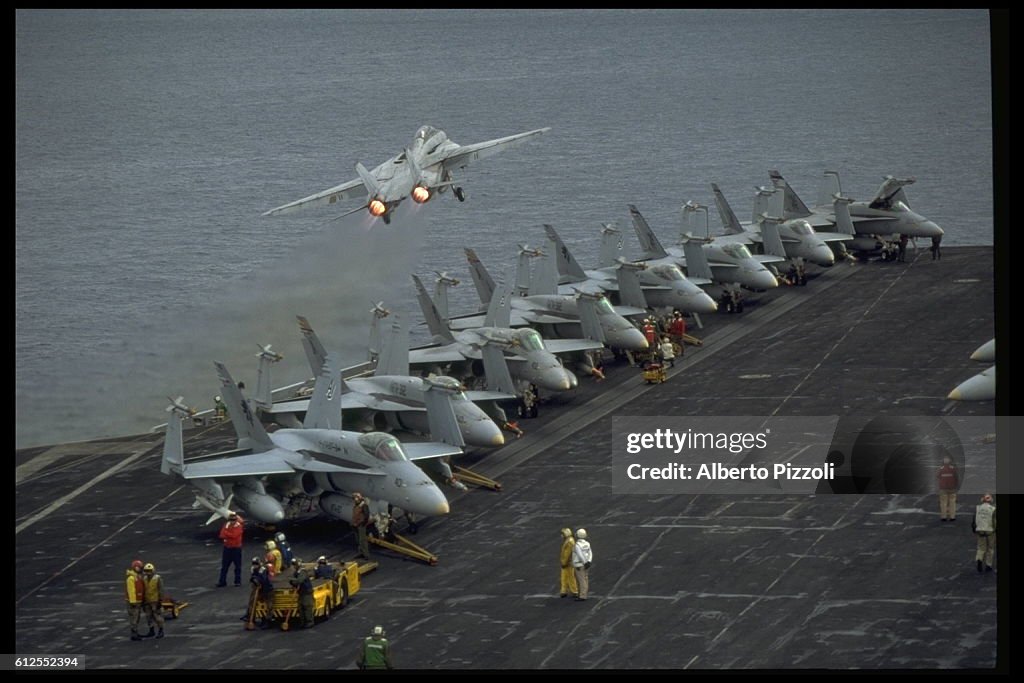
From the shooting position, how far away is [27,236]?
112938 mm

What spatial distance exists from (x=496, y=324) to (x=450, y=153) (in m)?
7.76

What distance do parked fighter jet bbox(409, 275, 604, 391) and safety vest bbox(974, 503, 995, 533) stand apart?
66.2 ft

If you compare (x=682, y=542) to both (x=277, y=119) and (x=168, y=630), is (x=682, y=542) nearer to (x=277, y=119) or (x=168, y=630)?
(x=168, y=630)

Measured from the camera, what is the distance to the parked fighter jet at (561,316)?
65.8 m

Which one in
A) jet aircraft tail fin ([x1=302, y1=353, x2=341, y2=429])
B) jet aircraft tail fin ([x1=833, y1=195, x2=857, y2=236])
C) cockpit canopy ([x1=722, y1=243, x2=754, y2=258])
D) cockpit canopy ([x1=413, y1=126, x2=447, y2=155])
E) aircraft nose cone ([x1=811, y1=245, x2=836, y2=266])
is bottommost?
jet aircraft tail fin ([x1=302, y1=353, x2=341, y2=429])

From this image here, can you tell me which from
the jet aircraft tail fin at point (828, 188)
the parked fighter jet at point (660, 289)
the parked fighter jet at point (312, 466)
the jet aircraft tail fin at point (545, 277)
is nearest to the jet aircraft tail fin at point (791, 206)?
the jet aircraft tail fin at point (828, 188)

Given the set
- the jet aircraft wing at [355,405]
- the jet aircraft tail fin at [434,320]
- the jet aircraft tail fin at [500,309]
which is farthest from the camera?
the jet aircraft tail fin at [434,320]

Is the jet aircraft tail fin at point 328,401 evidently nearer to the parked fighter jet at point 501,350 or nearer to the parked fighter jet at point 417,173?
the parked fighter jet at point 417,173

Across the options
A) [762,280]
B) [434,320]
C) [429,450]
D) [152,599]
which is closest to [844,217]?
[762,280]

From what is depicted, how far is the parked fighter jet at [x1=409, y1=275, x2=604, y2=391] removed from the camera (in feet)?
196

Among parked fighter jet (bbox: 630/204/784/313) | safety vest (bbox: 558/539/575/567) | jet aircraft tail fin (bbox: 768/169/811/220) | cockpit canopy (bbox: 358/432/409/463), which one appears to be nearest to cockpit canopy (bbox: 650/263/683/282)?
parked fighter jet (bbox: 630/204/784/313)

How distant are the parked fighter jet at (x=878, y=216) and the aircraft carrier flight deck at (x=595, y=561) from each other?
16.9m

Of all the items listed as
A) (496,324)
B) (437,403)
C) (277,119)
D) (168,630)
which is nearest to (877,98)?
(277,119)

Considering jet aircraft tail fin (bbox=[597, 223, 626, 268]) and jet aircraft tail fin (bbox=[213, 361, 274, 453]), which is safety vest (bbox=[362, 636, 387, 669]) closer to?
jet aircraft tail fin (bbox=[213, 361, 274, 453])
